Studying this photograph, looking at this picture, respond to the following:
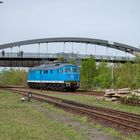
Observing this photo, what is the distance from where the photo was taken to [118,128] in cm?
1777

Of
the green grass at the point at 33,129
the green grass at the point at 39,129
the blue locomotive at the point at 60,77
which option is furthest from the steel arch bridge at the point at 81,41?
the green grass at the point at 33,129

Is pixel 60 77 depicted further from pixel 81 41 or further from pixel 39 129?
pixel 81 41

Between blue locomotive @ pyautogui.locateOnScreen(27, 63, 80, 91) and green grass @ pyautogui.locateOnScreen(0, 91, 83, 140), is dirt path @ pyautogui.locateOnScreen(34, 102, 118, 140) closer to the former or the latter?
green grass @ pyautogui.locateOnScreen(0, 91, 83, 140)

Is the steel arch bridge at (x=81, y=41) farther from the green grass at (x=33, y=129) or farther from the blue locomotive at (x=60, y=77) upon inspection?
the green grass at (x=33, y=129)

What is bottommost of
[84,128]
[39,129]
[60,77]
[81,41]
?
[84,128]

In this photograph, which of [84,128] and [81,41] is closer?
[84,128]

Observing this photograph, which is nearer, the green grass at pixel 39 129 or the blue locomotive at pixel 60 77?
the green grass at pixel 39 129

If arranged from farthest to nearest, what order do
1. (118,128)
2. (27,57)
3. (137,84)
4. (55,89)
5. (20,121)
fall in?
(27,57), (55,89), (137,84), (20,121), (118,128)

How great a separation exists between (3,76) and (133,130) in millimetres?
115754

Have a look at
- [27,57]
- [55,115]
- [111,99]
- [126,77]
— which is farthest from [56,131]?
[27,57]

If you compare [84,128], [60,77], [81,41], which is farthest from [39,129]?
[81,41]

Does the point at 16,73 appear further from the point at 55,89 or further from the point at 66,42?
the point at 55,89

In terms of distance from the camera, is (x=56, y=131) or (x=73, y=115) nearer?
(x=56, y=131)

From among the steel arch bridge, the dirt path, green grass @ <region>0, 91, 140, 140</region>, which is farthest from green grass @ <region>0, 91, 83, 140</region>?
the steel arch bridge
